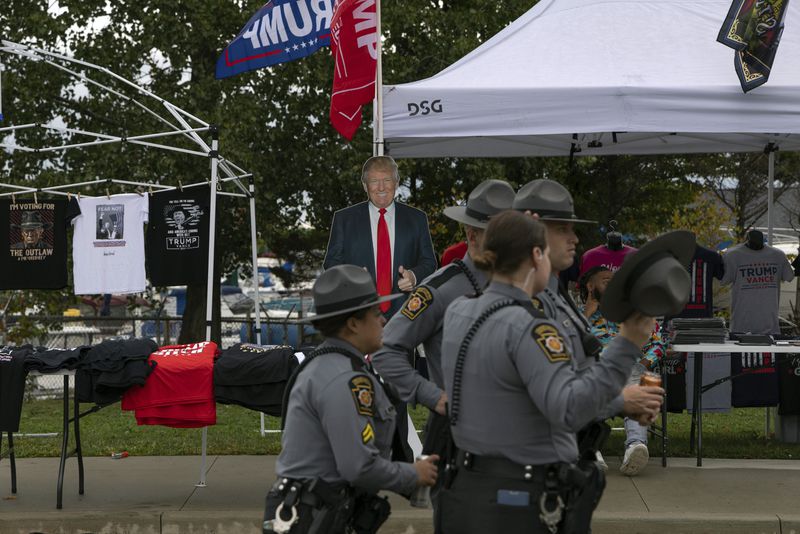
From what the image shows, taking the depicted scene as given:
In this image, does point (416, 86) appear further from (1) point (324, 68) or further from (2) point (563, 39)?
(1) point (324, 68)

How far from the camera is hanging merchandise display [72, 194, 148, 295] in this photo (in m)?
9.83

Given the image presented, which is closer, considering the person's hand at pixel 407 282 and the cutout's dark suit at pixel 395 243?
the person's hand at pixel 407 282

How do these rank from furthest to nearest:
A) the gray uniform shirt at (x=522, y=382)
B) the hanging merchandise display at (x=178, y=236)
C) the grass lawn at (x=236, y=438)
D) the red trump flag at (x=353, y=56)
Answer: the grass lawn at (x=236, y=438) < the hanging merchandise display at (x=178, y=236) < the red trump flag at (x=353, y=56) < the gray uniform shirt at (x=522, y=382)

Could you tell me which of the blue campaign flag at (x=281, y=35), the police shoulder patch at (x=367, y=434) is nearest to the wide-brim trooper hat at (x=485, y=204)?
the police shoulder patch at (x=367, y=434)

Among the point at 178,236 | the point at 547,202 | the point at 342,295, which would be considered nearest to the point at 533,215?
the point at 547,202

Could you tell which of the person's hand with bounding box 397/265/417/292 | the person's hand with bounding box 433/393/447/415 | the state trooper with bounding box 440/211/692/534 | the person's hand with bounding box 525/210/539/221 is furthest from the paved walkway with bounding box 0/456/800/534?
the state trooper with bounding box 440/211/692/534

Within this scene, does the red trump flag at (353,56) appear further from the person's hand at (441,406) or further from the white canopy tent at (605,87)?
the person's hand at (441,406)

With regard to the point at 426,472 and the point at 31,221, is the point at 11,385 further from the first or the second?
the point at 426,472

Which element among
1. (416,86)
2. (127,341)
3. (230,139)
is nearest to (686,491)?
(416,86)

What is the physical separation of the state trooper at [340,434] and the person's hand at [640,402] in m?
0.69

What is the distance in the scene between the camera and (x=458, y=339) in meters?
3.64

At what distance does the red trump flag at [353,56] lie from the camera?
27.8ft

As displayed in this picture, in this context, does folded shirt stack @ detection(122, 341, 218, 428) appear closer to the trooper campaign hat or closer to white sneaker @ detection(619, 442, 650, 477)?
white sneaker @ detection(619, 442, 650, 477)

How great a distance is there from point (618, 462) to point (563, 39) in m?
3.44
